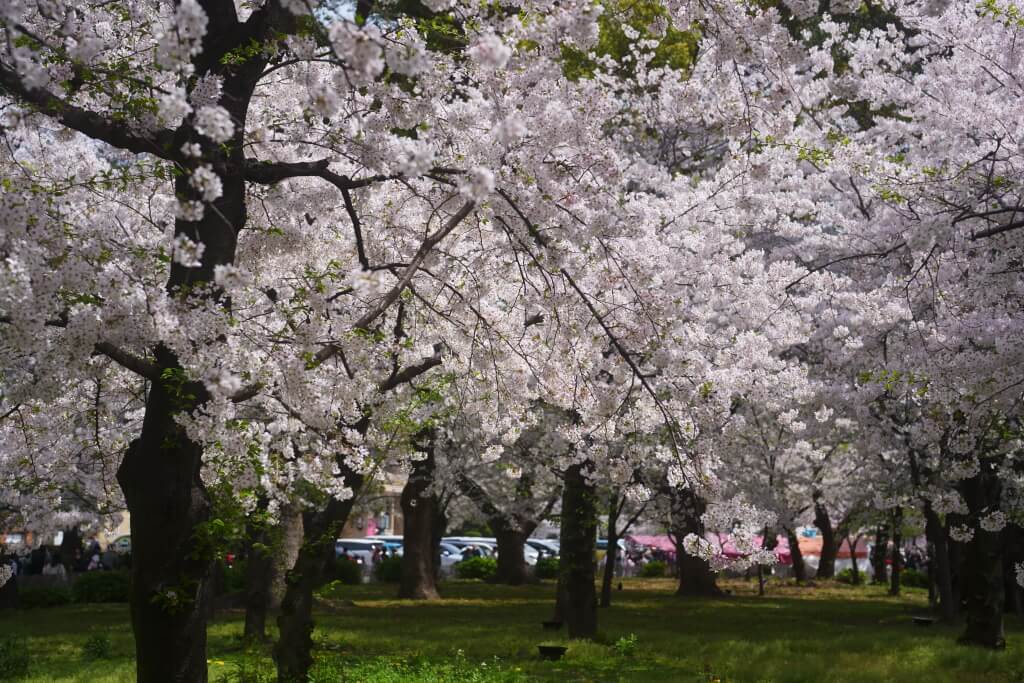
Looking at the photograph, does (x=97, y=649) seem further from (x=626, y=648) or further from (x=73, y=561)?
(x=73, y=561)

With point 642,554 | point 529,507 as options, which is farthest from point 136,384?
point 642,554

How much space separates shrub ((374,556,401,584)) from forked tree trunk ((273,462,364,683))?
84.7 feet

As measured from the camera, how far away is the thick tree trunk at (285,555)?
16422mm

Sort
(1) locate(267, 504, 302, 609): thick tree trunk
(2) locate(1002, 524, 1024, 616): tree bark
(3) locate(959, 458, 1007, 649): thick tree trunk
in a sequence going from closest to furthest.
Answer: (3) locate(959, 458, 1007, 649): thick tree trunk → (1) locate(267, 504, 302, 609): thick tree trunk → (2) locate(1002, 524, 1024, 616): tree bark

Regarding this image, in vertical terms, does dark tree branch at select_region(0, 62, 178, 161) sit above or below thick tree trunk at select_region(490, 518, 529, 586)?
above

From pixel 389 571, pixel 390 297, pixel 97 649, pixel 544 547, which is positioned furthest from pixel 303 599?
pixel 544 547

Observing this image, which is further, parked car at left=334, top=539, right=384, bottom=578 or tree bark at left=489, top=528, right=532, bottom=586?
parked car at left=334, top=539, right=384, bottom=578

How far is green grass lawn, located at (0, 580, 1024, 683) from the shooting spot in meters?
11.3

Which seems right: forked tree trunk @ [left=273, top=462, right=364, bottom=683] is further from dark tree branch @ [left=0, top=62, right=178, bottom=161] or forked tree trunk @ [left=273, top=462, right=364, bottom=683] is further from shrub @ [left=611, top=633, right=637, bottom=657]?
shrub @ [left=611, top=633, right=637, bottom=657]

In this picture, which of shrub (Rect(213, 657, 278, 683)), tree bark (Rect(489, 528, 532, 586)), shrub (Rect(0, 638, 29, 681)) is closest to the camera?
shrub (Rect(213, 657, 278, 683))

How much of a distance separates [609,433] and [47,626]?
536 inches

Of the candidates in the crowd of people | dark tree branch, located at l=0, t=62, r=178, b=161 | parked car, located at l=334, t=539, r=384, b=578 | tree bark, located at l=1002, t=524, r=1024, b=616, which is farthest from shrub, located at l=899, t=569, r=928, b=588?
dark tree branch, located at l=0, t=62, r=178, b=161

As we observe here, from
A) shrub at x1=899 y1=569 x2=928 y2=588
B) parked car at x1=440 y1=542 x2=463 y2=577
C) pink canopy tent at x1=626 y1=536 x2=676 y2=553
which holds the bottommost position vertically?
shrub at x1=899 y1=569 x2=928 y2=588

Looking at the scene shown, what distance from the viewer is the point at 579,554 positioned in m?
15.4
